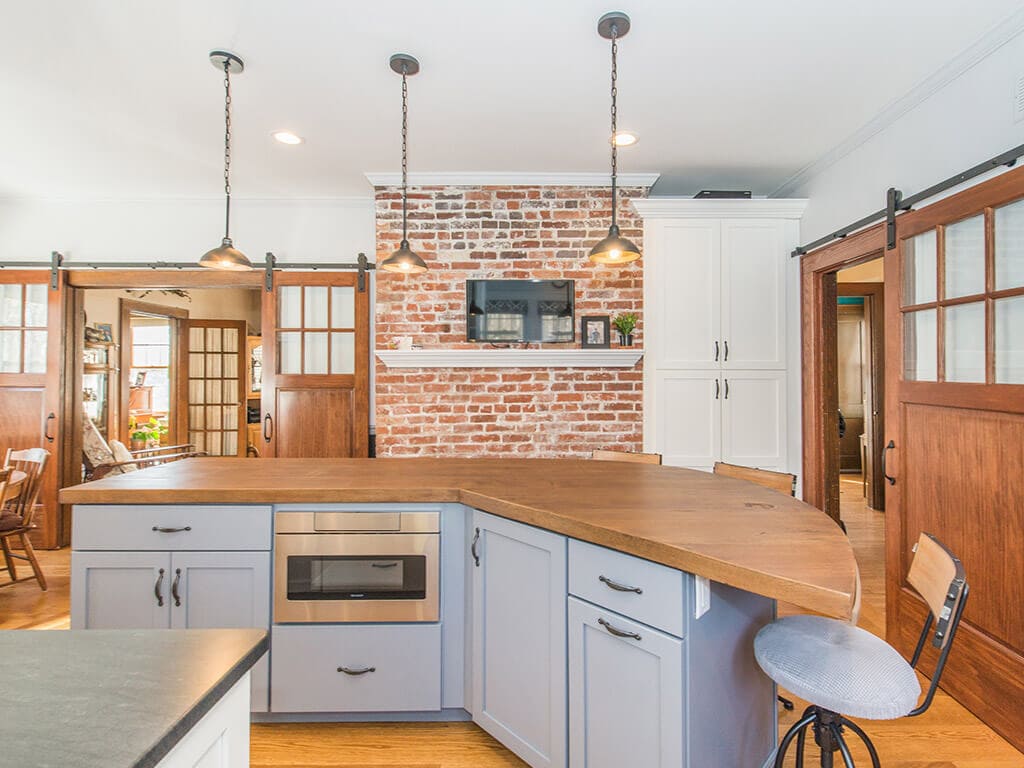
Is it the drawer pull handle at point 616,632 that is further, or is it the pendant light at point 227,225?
the pendant light at point 227,225

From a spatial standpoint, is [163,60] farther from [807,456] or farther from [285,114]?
[807,456]

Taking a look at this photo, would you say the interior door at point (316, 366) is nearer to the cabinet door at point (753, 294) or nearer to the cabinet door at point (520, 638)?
the cabinet door at point (520, 638)

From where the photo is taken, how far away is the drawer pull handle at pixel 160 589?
1.90 metres

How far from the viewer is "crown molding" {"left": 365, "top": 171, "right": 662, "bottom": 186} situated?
12.1 feet

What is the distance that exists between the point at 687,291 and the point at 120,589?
11.4 feet

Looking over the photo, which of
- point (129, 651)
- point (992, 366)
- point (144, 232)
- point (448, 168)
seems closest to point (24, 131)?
point (144, 232)

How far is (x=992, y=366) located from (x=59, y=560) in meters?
5.63

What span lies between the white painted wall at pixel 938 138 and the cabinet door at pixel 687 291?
0.73m

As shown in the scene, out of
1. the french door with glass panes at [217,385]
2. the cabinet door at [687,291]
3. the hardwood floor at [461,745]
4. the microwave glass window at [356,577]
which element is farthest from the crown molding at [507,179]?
the french door with glass panes at [217,385]

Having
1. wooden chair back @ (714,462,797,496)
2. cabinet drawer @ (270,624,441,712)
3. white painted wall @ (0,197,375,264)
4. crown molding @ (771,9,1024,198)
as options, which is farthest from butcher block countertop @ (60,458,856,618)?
white painted wall @ (0,197,375,264)

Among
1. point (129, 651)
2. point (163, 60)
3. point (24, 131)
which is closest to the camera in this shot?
point (129, 651)

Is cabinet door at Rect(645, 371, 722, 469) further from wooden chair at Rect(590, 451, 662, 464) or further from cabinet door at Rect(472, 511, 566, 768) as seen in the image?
cabinet door at Rect(472, 511, 566, 768)

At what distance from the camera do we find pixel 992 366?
6.76 feet

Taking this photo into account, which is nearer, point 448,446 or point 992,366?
point 992,366
